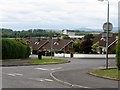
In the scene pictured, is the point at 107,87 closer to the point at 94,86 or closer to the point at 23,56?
the point at 94,86

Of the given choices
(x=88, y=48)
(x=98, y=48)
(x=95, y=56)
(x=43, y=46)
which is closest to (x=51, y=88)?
(x=95, y=56)

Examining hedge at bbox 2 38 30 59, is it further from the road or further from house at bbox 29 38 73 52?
house at bbox 29 38 73 52

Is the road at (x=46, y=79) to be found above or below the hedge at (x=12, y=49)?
below

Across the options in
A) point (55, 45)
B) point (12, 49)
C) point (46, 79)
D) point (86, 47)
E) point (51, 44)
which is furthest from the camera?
point (55, 45)

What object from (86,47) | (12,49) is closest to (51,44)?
(86,47)

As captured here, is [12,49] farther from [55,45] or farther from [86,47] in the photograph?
[55,45]

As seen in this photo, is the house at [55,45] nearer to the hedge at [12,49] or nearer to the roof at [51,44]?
the roof at [51,44]

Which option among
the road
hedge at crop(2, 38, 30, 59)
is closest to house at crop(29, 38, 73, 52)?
hedge at crop(2, 38, 30, 59)

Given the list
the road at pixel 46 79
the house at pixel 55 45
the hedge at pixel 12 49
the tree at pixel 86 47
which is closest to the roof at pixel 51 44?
the house at pixel 55 45

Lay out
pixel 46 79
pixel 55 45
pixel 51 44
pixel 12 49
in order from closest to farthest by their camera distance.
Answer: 1. pixel 46 79
2. pixel 12 49
3. pixel 51 44
4. pixel 55 45

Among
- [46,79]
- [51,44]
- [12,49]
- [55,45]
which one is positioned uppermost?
[51,44]

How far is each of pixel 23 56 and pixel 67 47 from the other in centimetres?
5589

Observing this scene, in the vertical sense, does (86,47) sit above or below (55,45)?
below

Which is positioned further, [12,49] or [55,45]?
[55,45]
